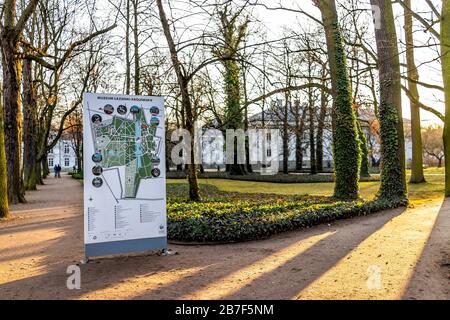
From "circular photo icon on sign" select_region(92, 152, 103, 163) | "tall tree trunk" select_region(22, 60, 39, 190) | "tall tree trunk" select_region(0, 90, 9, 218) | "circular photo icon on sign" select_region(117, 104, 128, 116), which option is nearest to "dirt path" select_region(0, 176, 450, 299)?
"circular photo icon on sign" select_region(92, 152, 103, 163)

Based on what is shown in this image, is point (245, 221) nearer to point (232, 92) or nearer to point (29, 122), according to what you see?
point (232, 92)

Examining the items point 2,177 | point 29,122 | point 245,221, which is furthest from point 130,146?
point 29,122

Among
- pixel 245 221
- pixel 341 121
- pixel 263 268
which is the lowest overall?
pixel 263 268

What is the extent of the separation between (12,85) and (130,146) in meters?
10.7

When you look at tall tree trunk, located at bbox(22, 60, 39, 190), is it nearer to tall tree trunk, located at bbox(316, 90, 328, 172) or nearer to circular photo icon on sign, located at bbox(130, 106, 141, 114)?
tall tree trunk, located at bbox(316, 90, 328, 172)

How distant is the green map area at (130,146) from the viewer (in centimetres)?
729

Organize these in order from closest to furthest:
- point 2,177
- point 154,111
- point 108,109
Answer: point 108,109, point 154,111, point 2,177

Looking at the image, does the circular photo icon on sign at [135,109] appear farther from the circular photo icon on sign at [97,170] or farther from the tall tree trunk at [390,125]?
the tall tree trunk at [390,125]

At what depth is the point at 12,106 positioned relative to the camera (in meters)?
16.3

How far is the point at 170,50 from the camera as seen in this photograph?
14.4 m

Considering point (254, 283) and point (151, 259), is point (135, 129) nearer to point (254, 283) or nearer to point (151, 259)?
point (151, 259)

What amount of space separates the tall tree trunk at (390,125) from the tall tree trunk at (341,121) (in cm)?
130
